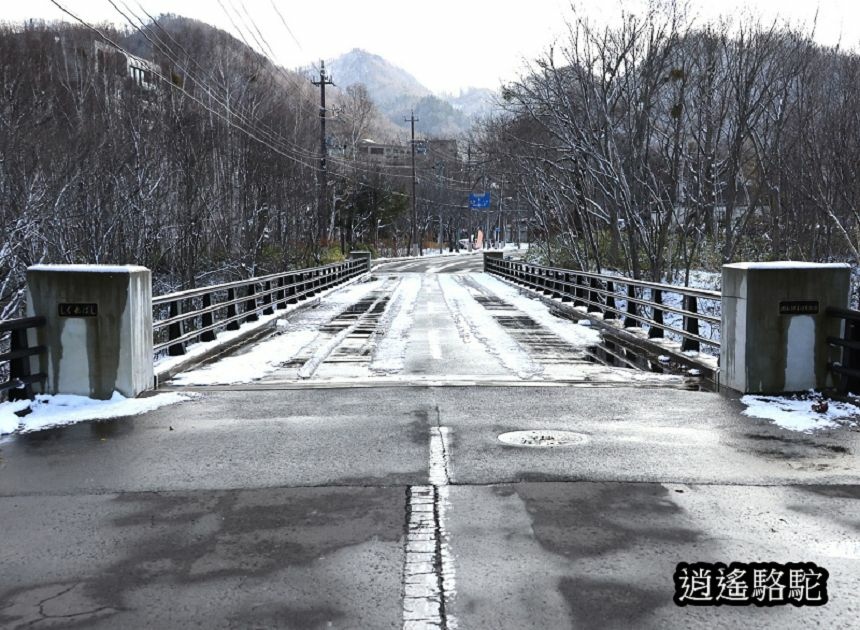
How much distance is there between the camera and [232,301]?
574 inches

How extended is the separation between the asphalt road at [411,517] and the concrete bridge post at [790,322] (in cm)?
97

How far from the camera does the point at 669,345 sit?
1242 cm

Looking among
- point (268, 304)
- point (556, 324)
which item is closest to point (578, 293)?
point (556, 324)

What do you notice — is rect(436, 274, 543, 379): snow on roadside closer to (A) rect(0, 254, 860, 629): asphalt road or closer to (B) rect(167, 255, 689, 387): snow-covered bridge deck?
(B) rect(167, 255, 689, 387): snow-covered bridge deck

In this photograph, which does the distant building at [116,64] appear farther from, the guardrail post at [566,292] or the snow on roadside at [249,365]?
the snow on roadside at [249,365]

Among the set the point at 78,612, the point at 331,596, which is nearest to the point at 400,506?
the point at 331,596

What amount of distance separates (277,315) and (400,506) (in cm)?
1391

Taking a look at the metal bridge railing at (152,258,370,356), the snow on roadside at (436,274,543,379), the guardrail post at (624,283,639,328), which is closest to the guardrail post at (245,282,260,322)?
the metal bridge railing at (152,258,370,356)

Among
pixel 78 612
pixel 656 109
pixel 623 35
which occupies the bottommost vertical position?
pixel 78 612

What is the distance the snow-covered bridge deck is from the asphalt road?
197 cm

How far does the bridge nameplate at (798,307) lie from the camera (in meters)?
8.45

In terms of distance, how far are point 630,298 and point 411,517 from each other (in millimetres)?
10472

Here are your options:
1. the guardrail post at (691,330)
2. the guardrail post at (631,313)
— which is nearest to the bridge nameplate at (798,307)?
the guardrail post at (691,330)

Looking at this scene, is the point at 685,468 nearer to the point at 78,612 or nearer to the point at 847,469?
the point at 847,469
